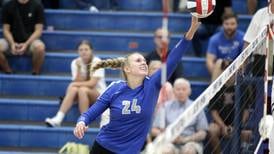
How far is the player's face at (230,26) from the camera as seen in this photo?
8.77 metres

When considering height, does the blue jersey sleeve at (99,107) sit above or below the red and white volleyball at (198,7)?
below

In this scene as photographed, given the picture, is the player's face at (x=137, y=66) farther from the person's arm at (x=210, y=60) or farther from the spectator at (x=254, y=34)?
the person's arm at (x=210, y=60)

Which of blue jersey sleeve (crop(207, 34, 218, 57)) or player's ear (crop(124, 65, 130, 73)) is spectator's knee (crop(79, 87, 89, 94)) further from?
player's ear (crop(124, 65, 130, 73))

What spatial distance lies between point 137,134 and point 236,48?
305cm

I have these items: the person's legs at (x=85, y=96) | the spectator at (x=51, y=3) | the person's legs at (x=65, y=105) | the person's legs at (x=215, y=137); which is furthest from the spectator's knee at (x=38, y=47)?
the person's legs at (x=215, y=137)

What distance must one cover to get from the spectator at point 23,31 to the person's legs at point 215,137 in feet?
9.54

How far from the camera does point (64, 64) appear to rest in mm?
10000

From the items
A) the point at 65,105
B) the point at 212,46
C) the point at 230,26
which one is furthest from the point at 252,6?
the point at 65,105

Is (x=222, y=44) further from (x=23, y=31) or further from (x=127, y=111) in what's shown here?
(x=127, y=111)

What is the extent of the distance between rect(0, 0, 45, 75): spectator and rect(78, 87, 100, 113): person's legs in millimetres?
1132

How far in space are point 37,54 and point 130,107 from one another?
395cm

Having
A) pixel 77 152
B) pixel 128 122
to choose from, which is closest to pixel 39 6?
pixel 77 152

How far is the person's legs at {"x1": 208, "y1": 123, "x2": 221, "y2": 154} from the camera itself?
748 centimetres

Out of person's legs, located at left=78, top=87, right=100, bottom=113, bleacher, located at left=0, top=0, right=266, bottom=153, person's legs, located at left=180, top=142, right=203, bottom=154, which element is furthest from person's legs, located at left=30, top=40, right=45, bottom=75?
person's legs, located at left=180, top=142, right=203, bottom=154
